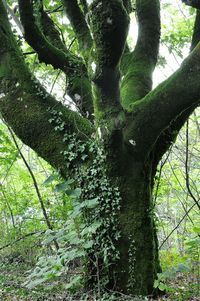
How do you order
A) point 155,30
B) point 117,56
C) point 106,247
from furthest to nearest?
1. point 155,30
2. point 106,247
3. point 117,56

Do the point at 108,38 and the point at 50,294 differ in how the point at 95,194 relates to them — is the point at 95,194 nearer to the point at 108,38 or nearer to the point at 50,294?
the point at 50,294

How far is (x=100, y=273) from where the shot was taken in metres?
3.55

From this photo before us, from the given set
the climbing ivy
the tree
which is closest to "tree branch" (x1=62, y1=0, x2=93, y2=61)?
the tree

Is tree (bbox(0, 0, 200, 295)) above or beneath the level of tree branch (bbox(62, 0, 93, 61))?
beneath

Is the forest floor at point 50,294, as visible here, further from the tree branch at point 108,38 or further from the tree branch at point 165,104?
the tree branch at point 108,38

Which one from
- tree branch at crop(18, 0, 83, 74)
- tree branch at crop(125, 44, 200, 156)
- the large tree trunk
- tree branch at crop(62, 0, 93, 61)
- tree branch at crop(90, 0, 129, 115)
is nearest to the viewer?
tree branch at crop(90, 0, 129, 115)

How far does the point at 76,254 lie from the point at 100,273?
84 cm

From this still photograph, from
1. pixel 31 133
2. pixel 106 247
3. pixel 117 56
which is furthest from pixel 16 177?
pixel 117 56

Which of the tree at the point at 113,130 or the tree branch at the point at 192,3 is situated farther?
the tree at the point at 113,130

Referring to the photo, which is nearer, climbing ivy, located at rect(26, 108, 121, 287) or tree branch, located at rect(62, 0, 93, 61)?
climbing ivy, located at rect(26, 108, 121, 287)

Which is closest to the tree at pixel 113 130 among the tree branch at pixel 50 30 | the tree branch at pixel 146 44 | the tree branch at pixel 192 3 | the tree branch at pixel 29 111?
the tree branch at pixel 29 111

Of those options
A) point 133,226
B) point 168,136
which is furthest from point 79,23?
point 133,226

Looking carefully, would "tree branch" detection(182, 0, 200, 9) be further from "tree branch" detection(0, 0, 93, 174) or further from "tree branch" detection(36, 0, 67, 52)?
"tree branch" detection(36, 0, 67, 52)

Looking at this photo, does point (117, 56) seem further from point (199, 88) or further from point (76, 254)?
point (76, 254)
